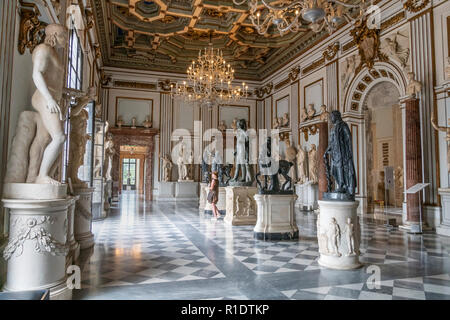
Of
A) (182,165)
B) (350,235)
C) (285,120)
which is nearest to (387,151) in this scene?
(285,120)

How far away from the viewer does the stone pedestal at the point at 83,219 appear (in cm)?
547

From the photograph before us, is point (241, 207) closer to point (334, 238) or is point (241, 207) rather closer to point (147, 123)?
point (334, 238)

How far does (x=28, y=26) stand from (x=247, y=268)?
4016mm

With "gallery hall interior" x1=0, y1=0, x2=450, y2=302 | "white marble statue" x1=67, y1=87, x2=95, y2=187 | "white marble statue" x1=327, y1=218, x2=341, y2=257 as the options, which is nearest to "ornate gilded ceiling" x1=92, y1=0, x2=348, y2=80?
"gallery hall interior" x1=0, y1=0, x2=450, y2=302

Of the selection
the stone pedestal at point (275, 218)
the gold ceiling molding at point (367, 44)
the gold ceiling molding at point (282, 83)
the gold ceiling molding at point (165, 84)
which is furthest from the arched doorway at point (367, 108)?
the gold ceiling molding at point (165, 84)

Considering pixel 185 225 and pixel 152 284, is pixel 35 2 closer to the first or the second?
pixel 152 284

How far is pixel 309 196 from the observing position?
496 inches

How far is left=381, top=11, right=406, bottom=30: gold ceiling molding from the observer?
9148mm

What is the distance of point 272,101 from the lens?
1753cm

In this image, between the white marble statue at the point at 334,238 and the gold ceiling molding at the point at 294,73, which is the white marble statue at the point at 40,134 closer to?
the white marble statue at the point at 334,238

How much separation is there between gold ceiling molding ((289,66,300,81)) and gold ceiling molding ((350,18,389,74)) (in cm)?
400

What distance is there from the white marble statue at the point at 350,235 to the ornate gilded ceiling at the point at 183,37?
10.1 meters

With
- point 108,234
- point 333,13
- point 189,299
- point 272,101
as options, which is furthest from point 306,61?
point 189,299

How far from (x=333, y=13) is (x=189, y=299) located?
20.3 feet
